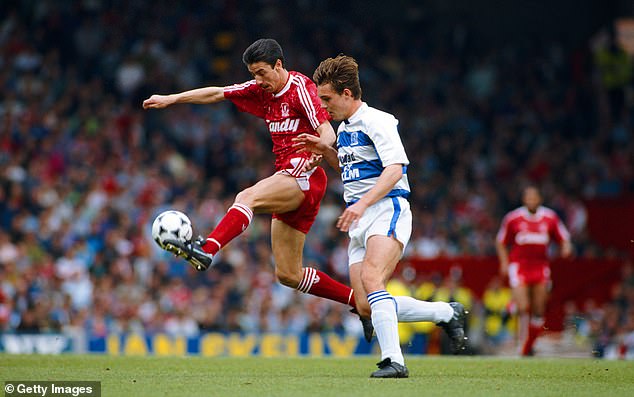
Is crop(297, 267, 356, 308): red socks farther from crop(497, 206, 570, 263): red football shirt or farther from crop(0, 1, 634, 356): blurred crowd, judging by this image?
crop(0, 1, 634, 356): blurred crowd

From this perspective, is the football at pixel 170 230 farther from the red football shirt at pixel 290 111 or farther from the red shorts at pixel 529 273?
the red shorts at pixel 529 273

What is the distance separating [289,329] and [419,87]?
28.5ft

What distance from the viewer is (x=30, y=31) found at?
21.4 metres

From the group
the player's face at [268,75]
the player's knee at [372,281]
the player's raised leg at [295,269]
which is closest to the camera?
the player's knee at [372,281]

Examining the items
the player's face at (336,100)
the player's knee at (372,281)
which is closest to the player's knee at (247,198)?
the player's face at (336,100)

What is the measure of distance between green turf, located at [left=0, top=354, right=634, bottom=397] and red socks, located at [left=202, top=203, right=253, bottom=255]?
1.02 m

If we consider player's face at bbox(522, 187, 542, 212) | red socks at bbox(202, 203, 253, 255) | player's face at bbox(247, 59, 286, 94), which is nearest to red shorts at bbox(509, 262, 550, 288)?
player's face at bbox(522, 187, 542, 212)

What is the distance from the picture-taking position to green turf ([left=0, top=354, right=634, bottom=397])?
7.07m

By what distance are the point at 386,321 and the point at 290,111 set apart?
2.25 meters

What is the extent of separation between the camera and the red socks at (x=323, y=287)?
9586 mm

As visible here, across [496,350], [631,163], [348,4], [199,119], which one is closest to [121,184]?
[199,119]

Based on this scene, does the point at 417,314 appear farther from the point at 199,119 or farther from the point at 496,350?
the point at 199,119

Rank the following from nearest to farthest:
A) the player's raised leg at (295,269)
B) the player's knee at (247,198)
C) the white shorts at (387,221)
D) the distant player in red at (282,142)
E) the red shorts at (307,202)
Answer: the white shorts at (387,221), the player's knee at (247,198), the distant player in red at (282,142), the red shorts at (307,202), the player's raised leg at (295,269)

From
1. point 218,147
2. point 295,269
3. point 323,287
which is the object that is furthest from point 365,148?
point 218,147
